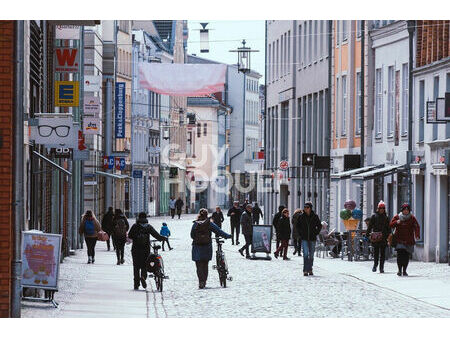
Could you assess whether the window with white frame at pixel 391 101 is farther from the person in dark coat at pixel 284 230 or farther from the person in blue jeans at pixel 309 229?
the person in blue jeans at pixel 309 229

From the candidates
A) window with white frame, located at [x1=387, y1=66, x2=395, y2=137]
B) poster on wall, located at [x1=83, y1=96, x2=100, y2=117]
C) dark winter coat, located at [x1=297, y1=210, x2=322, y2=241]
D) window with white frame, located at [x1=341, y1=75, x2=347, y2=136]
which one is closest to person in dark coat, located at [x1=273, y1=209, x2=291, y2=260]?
window with white frame, located at [x1=387, y1=66, x2=395, y2=137]

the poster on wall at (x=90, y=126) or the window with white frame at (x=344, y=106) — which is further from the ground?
the window with white frame at (x=344, y=106)

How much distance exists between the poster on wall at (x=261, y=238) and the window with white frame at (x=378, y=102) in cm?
596

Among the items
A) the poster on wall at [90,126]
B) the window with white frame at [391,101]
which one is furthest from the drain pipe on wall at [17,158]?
the poster on wall at [90,126]

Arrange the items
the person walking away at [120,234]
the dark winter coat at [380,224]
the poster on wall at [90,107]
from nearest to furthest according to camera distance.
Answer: the dark winter coat at [380,224], the person walking away at [120,234], the poster on wall at [90,107]

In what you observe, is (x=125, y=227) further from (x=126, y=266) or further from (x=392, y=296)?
(x=392, y=296)

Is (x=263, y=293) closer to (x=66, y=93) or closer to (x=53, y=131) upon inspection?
(x=53, y=131)

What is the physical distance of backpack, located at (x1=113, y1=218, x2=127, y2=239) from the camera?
122 ft

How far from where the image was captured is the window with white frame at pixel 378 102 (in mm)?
44031

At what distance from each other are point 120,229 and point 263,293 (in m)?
12.6

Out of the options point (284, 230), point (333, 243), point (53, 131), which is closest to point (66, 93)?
point (284, 230)

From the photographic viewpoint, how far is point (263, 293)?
25.4 metres

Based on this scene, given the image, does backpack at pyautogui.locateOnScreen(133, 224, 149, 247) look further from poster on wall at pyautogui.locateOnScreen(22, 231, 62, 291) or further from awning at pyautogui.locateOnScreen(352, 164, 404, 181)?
awning at pyautogui.locateOnScreen(352, 164, 404, 181)

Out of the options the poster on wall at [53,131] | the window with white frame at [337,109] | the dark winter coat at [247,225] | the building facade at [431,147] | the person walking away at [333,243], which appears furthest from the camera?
the window with white frame at [337,109]
